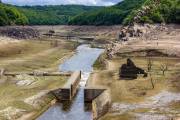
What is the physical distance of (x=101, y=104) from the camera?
4716 cm

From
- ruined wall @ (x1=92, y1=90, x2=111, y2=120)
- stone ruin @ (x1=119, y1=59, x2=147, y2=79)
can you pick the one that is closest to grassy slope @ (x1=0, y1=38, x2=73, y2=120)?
ruined wall @ (x1=92, y1=90, x2=111, y2=120)

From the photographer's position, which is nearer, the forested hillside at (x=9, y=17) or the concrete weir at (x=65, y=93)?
the concrete weir at (x=65, y=93)

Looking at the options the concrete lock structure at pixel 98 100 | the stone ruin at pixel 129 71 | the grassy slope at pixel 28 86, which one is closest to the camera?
the concrete lock structure at pixel 98 100

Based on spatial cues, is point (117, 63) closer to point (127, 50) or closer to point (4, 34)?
point (127, 50)

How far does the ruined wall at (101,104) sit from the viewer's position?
44156mm

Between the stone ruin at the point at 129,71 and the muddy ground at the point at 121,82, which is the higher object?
the stone ruin at the point at 129,71

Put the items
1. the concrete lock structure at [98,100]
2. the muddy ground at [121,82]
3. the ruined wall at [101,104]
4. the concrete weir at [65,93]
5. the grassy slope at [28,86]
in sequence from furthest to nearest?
1. the concrete weir at [65,93]
2. the grassy slope at [28,86]
3. the concrete lock structure at [98,100]
4. the muddy ground at [121,82]
5. the ruined wall at [101,104]

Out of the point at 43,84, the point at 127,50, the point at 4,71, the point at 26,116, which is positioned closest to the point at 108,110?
the point at 26,116

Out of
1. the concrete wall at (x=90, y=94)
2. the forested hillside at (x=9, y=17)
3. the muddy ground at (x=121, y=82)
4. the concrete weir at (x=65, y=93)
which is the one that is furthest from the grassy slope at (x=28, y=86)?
the forested hillside at (x=9, y=17)

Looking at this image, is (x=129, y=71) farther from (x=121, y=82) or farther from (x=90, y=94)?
(x=90, y=94)

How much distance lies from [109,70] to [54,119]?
23.3 metres

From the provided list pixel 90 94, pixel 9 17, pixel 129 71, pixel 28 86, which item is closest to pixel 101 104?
pixel 90 94

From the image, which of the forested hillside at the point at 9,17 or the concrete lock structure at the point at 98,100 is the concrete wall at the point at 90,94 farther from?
the forested hillside at the point at 9,17

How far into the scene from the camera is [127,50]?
Result: 86.0 metres
